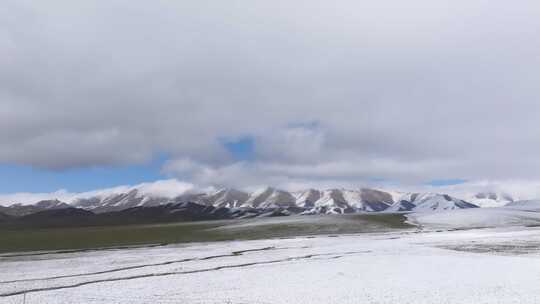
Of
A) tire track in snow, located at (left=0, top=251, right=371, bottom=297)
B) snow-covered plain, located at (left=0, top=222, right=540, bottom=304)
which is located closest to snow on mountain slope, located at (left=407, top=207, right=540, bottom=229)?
snow-covered plain, located at (left=0, top=222, right=540, bottom=304)

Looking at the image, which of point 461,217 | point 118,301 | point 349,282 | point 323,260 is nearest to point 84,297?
point 118,301

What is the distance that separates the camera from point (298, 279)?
32688 mm

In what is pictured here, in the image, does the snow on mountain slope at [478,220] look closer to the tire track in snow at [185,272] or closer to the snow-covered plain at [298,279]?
the snow-covered plain at [298,279]

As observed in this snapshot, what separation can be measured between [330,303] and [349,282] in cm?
674

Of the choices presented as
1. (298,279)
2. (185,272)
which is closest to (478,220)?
(298,279)

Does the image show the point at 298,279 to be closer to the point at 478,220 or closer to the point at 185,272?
the point at 185,272

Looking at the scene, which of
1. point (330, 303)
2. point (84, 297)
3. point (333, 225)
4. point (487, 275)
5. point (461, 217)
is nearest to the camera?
point (330, 303)

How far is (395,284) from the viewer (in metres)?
29.6

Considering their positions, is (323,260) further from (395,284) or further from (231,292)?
(231,292)

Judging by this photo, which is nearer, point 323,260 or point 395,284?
point 395,284

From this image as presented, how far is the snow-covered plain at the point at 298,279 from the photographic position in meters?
26.2

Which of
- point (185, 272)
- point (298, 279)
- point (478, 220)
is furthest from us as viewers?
point (478, 220)

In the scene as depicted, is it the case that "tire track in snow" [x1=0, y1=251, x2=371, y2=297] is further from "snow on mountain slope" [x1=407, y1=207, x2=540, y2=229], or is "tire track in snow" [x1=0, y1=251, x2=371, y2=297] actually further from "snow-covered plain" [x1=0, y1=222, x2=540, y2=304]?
"snow on mountain slope" [x1=407, y1=207, x2=540, y2=229]

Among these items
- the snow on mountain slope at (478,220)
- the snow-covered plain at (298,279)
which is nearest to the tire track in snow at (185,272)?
the snow-covered plain at (298,279)
